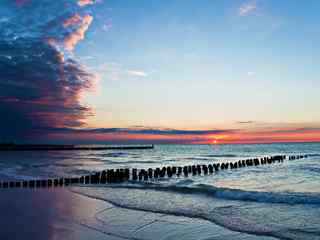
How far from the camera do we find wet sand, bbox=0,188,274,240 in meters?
8.03

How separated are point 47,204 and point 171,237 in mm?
6387

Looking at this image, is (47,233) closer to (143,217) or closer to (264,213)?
(143,217)

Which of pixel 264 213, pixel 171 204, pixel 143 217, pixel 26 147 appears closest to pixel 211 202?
pixel 171 204

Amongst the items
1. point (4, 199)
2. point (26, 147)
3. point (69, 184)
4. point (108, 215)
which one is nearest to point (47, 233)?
point (108, 215)

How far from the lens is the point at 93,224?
30.0ft

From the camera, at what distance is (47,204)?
1249cm

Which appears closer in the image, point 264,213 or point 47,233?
point 47,233

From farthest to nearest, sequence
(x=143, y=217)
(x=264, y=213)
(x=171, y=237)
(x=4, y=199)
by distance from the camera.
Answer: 1. (x=4, y=199)
2. (x=264, y=213)
3. (x=143, y=217)
4. (x=171, y=237)

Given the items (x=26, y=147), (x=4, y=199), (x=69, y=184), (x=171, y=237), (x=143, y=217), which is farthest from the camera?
(x=26, y=147)

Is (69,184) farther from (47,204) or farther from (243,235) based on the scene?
(243,235)

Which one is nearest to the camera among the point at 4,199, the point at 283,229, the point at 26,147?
the point at 283,229

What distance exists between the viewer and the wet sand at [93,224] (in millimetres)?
8031

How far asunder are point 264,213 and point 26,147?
102688 mm

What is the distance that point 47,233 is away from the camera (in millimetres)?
8047
